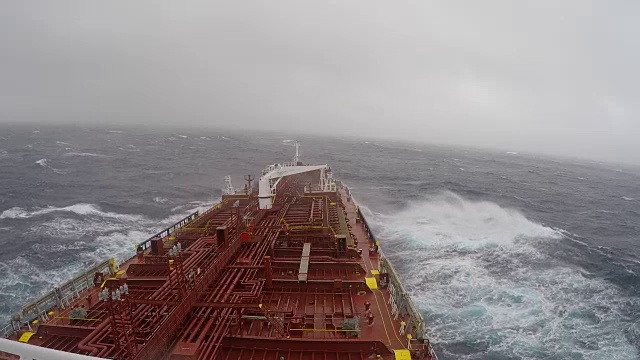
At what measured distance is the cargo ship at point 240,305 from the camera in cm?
1328

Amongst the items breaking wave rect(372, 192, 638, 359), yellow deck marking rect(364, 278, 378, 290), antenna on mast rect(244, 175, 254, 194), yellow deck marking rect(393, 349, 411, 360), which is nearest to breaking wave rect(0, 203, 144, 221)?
antenna on mast rect(244, 175, 254, 194)

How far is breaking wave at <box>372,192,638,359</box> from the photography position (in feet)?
70.1

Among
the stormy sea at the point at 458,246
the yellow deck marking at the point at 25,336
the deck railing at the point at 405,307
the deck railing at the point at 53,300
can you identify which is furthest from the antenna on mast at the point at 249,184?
the yellow deck marking at the point at 25,336

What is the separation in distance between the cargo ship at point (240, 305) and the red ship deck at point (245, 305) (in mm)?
58

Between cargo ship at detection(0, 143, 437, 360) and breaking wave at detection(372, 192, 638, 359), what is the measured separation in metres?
7.17

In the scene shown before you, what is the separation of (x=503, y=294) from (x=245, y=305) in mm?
23421

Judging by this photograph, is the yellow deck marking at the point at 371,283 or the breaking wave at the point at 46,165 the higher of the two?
the yellow deck marking at the point at 371,283

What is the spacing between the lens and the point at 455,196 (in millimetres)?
64312

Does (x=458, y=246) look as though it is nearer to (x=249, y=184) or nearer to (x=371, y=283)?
(x=371, y=283)

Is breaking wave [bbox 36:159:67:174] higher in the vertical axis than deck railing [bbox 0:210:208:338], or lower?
lower

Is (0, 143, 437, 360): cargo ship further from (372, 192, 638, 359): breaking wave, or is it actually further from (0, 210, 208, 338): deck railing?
(372, 192, 638, 359): breaking wave

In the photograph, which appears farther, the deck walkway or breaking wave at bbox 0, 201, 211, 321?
breaking wave at bbox 0, 201, 211, 321

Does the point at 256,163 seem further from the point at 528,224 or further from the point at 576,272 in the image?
the point at 576,272

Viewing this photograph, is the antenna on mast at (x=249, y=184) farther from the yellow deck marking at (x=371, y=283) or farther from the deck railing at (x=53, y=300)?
the yellow deck marking at (x=371, y=283)
